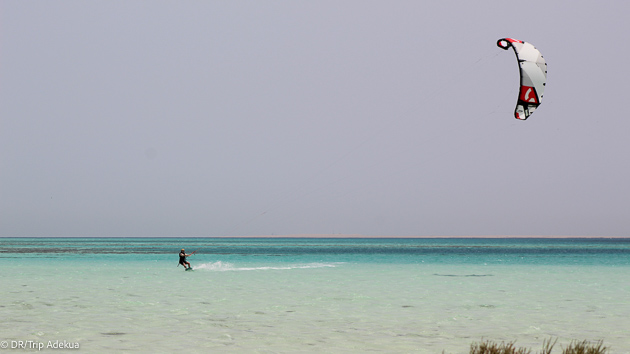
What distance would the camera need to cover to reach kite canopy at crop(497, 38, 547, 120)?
22.0 meters

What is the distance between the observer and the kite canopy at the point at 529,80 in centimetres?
2200

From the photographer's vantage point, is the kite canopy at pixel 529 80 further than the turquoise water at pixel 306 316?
Yes

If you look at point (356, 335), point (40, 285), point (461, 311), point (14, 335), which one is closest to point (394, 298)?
point (461, 311)

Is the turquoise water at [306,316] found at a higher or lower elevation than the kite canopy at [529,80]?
lower

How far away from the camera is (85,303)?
22.0 metres

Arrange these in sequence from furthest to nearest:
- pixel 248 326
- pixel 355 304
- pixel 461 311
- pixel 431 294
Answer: pixel 431 294, pixel 355 304, pixel 461 311, pixel 248 326

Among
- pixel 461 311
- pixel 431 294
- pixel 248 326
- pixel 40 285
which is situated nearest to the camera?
pixel 248 326

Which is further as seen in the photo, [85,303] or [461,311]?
[85,303]

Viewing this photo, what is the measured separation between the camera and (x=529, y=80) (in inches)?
867

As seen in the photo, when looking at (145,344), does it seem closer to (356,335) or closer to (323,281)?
(356,335)

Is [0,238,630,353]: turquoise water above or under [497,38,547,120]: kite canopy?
under

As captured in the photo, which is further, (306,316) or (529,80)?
(529,80)

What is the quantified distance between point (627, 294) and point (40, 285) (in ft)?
90.9

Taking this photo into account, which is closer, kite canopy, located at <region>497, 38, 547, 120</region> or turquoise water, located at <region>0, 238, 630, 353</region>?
turquoise water, located at <region>0, 238, 630, 353</region>
